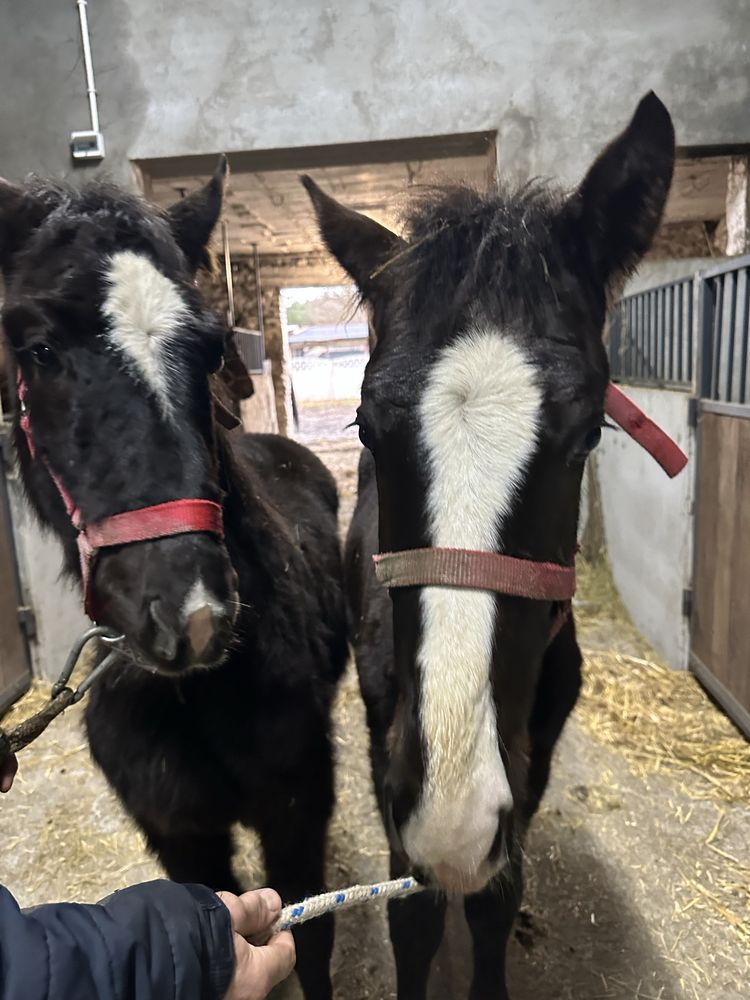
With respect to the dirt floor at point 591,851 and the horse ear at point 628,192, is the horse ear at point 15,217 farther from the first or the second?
the dirt floor at point 591,851

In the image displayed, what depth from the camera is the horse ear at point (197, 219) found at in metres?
1.63

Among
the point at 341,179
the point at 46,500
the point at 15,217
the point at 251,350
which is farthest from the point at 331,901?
the point at 251,350

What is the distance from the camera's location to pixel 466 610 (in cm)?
95

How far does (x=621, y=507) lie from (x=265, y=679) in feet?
10.4

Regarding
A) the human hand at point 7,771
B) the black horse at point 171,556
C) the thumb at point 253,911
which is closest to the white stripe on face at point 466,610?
the thumb at point 253,911

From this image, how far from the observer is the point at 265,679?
1528 mm

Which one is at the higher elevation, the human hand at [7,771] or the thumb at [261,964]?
the human hand at [7,771]

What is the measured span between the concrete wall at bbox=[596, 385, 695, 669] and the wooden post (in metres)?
1.63

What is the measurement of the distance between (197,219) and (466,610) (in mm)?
1278

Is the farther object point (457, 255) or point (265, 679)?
point (265, 679)

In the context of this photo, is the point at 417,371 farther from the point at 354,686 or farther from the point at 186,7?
the point at 186,7

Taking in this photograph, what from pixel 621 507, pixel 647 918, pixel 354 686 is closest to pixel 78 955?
pixel 647 918

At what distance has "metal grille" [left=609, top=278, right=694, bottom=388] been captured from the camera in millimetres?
3504

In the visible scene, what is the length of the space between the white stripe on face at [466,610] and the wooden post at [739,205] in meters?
4.31
